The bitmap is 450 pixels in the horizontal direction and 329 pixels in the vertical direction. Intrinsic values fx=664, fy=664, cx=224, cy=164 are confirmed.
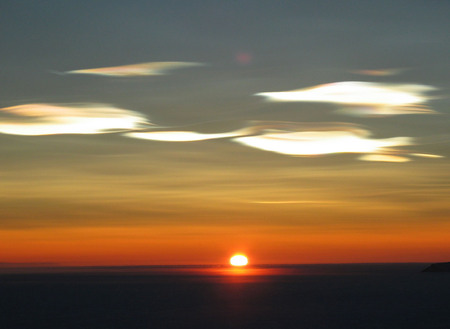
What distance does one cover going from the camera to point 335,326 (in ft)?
248

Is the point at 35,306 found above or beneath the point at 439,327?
above

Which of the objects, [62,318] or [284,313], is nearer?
[62,318]

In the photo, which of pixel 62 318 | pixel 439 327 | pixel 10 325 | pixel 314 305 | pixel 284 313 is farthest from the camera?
pixel 314 305

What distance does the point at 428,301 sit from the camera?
11512 cm

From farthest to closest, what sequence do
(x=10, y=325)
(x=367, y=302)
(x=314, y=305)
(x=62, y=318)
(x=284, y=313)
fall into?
(x=367, y=302), (x=314, y=305), (x=284, y=313), (x=62, y=318), (x=10, y=325)

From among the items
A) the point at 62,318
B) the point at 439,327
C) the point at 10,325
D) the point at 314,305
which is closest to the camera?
the point at 439,327

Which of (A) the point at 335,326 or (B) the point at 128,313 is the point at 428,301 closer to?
(A) the point at 335,326

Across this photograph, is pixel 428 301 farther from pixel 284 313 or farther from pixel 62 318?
pixel 62 318

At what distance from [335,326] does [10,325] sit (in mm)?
37795

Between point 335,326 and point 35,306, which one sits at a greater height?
point 35,306

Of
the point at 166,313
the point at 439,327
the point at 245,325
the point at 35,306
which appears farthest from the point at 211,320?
the point at 35,306

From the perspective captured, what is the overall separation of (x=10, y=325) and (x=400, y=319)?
155 ft

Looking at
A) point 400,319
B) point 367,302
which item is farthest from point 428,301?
point 400,319

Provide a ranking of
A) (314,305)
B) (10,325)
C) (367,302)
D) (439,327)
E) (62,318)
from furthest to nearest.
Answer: (367,302) < (314,305) < (62,318) < (10,325) < (439,327)
